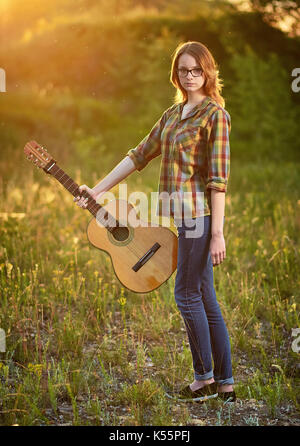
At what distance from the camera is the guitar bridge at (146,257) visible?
9.67 feet

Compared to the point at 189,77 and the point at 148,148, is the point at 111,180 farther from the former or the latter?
the point at 189,77

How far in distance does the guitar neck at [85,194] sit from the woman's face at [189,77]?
826mm

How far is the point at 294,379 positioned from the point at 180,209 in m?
1.43

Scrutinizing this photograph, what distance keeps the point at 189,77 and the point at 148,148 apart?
1.63 ft

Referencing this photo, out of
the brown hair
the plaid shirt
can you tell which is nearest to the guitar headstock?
→ the plaid shirt

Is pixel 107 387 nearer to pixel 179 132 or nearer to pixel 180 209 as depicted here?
pixel 180 209

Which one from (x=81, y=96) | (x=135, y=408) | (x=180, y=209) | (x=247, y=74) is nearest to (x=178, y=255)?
(x=180, y=209)

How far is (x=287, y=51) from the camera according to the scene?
10.8 m

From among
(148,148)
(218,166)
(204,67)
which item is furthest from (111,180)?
(204,67)

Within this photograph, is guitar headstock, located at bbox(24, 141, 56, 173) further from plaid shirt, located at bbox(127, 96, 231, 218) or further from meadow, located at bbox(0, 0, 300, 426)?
plaid shirt, located at bbox(127, 96, 231, 218)

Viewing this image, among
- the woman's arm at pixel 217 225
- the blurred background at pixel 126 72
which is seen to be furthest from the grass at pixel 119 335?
the blurred background at pixel 126 72

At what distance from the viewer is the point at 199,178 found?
105 inches

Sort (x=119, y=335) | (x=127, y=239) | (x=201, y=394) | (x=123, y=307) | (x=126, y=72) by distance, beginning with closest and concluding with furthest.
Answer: (x=201, y=394), (x=127, y=239), (x=119, y=335), (x=123, y=307), (x=126, y=72)

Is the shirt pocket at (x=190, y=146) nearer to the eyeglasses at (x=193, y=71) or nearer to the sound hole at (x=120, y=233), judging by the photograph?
the eyeglasses at (x=193, y=71)
